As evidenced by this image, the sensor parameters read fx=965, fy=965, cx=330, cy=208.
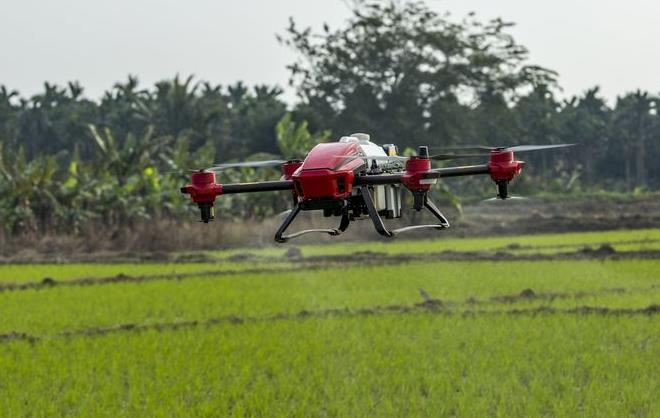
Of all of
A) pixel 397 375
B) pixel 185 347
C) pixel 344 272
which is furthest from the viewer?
pixel 344 272

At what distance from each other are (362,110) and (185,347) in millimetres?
5294

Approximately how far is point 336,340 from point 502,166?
10.5 metres

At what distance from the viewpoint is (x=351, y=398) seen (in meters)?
9.23

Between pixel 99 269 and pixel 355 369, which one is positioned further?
pixel 99 269

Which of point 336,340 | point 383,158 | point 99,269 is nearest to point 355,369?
point 336,340

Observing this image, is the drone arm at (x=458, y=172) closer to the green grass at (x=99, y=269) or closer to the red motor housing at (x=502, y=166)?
the red motor housing at (x=502, y=166)

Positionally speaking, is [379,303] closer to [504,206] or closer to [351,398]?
[351,398]

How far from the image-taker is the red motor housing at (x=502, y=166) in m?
1.53

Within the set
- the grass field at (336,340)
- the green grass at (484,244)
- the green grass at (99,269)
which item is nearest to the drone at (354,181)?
the grass field at (336,340)

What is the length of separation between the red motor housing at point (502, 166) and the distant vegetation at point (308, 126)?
2.03 ft

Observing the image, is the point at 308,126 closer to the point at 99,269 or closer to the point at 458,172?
the point at 99,269

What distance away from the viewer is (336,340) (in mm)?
11875

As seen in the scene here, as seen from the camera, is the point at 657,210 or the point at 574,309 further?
the point at 657,210

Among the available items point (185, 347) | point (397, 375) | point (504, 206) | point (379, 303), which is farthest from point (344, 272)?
point (504, 206)
